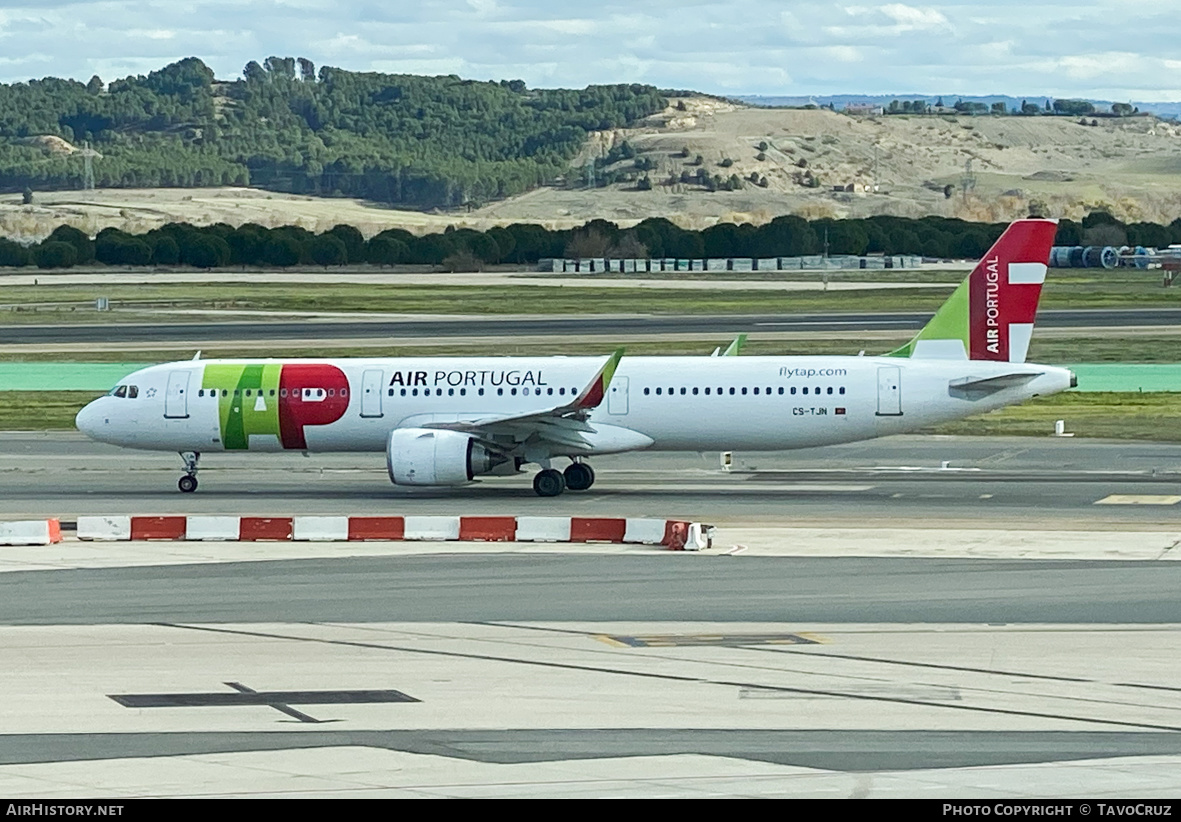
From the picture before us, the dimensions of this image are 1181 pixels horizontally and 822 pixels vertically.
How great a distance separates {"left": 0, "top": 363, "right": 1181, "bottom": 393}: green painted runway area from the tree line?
6247 cm

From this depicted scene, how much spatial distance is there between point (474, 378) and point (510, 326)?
4084cm

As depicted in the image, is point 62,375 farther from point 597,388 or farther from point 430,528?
point 430,528

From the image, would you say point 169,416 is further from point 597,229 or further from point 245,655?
point 597,229

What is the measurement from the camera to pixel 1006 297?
4356cm

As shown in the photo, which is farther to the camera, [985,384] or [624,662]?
[985,384]

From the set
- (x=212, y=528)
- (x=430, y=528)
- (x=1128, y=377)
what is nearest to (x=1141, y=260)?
(x=1128, y=377)

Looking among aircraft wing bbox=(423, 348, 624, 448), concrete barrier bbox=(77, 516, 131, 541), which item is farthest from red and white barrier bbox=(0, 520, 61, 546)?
aircraft wing bbox=(423, 348, 624, 448)

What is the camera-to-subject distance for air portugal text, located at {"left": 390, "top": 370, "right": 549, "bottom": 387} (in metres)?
44.8

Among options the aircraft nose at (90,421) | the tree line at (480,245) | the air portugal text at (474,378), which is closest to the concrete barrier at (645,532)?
the air portugal text at (474,378)

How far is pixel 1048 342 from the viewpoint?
76000 mm

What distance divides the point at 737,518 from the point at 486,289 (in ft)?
241

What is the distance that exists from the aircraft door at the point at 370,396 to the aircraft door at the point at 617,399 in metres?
5.48

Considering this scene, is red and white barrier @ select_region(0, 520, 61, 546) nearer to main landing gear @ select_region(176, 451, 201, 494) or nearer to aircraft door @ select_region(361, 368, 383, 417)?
main landing gear @ select_region(176, 451, 201, 494)
